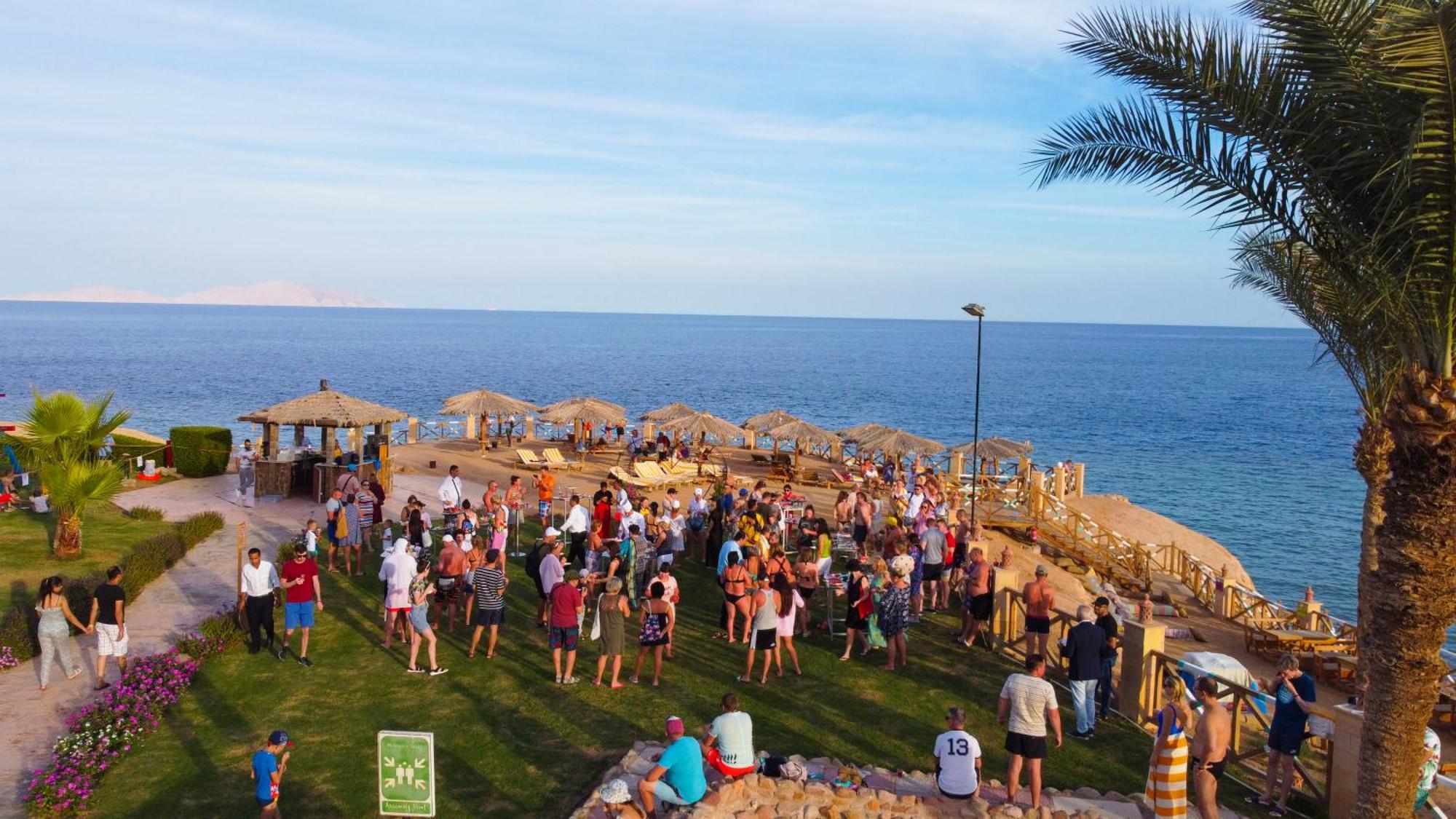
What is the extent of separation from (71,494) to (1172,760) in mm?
16373

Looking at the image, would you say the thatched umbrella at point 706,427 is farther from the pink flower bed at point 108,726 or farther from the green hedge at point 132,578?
the pink flower bed at point 108,726

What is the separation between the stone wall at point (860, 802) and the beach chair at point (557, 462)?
17.2m

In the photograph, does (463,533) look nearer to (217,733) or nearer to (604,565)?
(604,565)

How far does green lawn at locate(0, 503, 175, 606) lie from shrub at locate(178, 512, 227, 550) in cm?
47

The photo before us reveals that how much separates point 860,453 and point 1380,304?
74.8 ft

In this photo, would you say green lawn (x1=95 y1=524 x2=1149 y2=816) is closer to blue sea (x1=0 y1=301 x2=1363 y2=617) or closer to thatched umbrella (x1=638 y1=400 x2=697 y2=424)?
blue sea (x1=0 y1=301 x2=1363 y2=617)

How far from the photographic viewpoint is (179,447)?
2361 centimetres

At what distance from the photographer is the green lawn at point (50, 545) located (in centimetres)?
1505

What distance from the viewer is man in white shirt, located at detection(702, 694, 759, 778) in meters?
8.70

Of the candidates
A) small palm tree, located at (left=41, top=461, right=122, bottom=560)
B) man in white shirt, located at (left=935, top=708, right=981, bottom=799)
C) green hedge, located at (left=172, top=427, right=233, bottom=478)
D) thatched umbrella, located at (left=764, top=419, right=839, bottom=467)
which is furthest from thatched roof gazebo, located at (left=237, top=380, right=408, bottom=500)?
man in white shirt, located at (left=935, top=708, right=981, bottom=799)

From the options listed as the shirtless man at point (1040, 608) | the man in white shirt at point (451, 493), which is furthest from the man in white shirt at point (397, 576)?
the shirtless man at point (1040, 608)

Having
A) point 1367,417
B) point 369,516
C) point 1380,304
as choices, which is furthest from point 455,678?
point 1367,417

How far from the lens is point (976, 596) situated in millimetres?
13000

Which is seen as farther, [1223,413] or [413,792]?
[1223,413]
